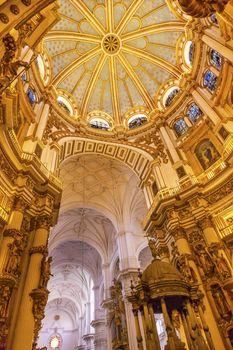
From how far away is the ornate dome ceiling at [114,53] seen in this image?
18016 mm

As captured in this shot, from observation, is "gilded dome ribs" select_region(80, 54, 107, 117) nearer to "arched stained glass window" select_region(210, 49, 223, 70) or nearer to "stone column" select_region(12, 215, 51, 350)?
"arched stained glass window" select_region(210, 49, 223, 70)

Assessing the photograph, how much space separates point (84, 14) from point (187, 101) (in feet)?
31.5

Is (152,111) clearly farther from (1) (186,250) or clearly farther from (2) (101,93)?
(1) (186,250)

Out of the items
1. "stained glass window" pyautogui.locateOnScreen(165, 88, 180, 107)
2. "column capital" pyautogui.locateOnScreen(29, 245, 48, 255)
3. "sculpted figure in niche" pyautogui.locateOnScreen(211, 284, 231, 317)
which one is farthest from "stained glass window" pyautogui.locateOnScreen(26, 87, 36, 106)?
"sculpted figure in niche" pyautogui.locateOnScreen(211, 284, 231, 317)

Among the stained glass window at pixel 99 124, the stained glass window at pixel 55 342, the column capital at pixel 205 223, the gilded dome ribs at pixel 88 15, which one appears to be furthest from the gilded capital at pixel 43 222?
the stained glass window at pixel 55 342

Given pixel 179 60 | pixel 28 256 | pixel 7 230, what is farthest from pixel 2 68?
pixel 179 60

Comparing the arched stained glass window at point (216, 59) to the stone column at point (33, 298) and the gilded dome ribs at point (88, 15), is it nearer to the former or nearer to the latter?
the gilded dome ribs at point (88, 15)

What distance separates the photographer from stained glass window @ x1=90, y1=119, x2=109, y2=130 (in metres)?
19.6

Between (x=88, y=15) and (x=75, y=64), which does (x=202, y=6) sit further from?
(x=75, y=64)

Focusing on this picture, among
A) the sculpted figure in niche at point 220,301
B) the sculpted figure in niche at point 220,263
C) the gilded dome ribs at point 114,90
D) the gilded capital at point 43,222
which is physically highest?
the gilded dome ribs at point 114,90

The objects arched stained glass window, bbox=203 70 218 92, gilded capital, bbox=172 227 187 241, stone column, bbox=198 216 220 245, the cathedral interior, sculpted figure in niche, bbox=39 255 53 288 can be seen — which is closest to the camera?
the cathedral interior

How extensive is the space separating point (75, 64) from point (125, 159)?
813 cm

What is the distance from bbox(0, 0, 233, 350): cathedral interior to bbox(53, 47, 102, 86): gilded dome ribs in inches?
4.0

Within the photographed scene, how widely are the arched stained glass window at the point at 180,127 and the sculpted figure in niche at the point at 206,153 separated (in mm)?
1916
